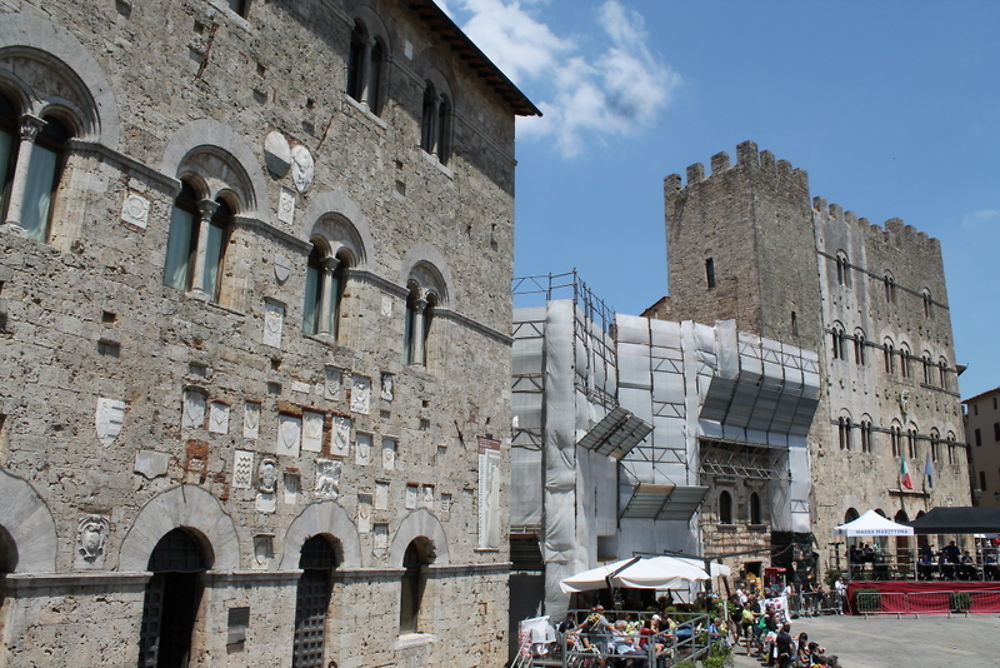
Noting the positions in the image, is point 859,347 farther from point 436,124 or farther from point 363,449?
point 363,449

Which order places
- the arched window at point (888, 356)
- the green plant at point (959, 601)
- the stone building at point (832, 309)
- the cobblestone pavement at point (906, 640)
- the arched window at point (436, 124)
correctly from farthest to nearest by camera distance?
the arched window at point (888, 356), the stone building at point (832, 309), the green plant at point (959, 601), the cobblestone pavement at point (906, 640), the arched window at point (436, 124)

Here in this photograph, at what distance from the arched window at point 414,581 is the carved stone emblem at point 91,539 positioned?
5155mm

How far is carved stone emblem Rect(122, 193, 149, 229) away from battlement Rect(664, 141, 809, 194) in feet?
83.5

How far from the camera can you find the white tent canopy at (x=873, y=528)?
79.9 feet

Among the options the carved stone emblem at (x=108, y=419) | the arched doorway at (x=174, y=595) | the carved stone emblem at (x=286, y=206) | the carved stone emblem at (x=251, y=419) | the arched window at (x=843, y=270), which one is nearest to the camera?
the carved stone emblem at (x=108, y=419)

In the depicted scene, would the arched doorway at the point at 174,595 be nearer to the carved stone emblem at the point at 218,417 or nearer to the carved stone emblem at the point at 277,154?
the carved stone emblem at the point at 218,417

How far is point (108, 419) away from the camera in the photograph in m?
8.04

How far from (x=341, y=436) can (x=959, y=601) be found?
19563 millimetres

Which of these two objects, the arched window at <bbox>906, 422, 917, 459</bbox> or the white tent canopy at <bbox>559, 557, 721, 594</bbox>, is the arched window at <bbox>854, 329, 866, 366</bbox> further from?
the white tent canopy at <bbox>559, 557, 721, 594</bbox>

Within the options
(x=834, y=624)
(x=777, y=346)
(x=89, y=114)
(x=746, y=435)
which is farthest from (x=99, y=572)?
(x=777, y=346)

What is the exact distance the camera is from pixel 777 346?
28.0 m

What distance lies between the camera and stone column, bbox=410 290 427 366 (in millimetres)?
12906

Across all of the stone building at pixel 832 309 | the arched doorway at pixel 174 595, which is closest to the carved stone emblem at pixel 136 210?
the arched doorway at pixel 174 595

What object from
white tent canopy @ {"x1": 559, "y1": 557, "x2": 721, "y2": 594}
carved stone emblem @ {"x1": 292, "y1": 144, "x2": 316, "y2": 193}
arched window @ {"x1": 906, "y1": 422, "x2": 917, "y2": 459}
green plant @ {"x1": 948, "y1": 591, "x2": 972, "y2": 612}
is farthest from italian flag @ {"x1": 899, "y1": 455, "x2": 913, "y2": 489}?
carved stone emblem @ {"x1": 292, "y1": 144, "x2": 316, "y2": 193}
